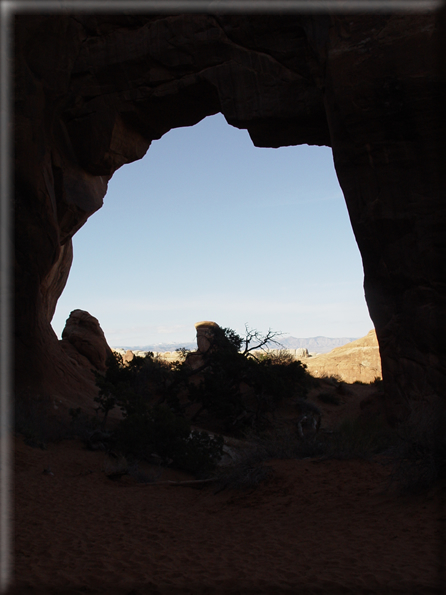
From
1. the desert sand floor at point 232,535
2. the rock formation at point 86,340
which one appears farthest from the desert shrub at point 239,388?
the desert sand floor at point 232,535

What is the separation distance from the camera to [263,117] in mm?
13133

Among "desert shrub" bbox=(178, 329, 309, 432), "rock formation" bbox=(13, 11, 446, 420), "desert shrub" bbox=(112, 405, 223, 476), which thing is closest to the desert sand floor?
"desert shrub" bbox=(112, 405, 223, 476)

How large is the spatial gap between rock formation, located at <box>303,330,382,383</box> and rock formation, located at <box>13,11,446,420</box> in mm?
19420

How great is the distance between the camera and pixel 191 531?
5.93 meters

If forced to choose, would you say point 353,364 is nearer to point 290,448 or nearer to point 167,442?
point 167,442

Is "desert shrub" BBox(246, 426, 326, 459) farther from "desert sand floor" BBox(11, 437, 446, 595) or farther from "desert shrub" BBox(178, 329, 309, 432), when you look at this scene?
"desert shrub" BBox(178, 329, 309, 432)

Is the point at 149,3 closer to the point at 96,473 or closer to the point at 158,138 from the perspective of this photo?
the point at 158,138

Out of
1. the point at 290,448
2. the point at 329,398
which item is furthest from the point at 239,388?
the point at 290,448

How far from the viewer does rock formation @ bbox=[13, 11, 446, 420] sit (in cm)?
1078

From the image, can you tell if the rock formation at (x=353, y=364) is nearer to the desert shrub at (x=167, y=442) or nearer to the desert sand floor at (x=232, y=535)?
the desert shrub at (x=167, y=442)

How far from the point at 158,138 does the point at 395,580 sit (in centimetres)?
1569

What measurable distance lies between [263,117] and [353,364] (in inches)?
934

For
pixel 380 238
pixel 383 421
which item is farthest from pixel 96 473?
pixel 380 238

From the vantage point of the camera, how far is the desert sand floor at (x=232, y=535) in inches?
157
